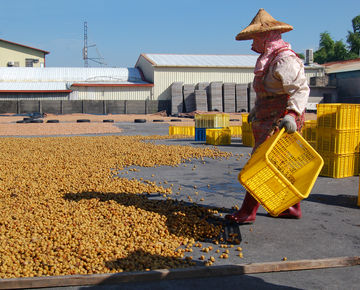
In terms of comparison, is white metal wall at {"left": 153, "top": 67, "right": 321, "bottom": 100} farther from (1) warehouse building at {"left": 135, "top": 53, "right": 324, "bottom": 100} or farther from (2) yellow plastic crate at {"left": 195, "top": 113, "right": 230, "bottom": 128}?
(2) yellow plastic crate at {"left": 195, "top": 113, "right": 230, "bottom": 128}

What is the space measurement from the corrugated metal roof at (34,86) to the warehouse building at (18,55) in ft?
23.6

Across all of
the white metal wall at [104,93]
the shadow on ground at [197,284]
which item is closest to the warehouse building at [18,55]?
the white metal wall at [104,93]

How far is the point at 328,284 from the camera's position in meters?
3.19

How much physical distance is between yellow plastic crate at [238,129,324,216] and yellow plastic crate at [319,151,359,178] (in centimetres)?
364

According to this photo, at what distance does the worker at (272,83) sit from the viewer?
14.0 ft

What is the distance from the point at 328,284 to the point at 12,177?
6193mm

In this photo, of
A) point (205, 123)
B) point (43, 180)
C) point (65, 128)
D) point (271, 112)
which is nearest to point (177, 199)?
point (271, 112)

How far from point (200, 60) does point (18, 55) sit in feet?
72.9

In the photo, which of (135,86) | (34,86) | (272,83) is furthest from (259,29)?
(34,86)

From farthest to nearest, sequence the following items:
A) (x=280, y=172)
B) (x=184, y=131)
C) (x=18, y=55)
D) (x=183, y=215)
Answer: (x=18, y=55)
(x=184, y=131)
(x=183, y=215)
(x=280, y=172)

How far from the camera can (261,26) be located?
446 cm

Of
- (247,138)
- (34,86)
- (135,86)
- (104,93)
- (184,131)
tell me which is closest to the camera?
(247,138)

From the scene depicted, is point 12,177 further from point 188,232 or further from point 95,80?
point 95,80

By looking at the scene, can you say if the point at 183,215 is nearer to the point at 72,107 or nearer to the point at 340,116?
the point at 340,116
